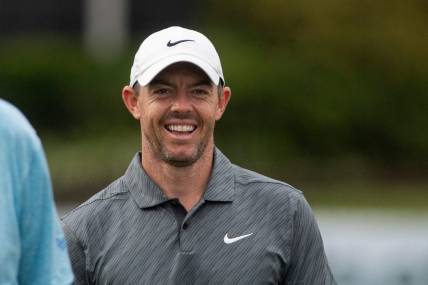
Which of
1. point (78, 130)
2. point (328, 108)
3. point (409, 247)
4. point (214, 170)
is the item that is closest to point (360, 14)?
point (328, 108)

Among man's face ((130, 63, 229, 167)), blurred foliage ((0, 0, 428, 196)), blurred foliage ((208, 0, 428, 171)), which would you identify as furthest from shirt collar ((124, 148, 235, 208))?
blurred foliage ((208, 0, 428, 171))

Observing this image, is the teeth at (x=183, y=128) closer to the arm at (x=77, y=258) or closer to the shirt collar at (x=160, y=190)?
the shirt collar at (x=160, y=190)

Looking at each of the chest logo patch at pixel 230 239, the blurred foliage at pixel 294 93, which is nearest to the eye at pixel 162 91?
the chest logo patch at pixel 230 239

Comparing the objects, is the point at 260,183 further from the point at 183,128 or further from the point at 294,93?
the point at 294,93

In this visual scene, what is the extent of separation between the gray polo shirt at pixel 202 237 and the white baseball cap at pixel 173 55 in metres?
0.33

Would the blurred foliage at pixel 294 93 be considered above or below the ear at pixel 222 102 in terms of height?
below

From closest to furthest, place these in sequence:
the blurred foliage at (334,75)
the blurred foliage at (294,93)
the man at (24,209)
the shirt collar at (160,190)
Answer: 1. the man at (24,209)
2. the shirt collar at (160,190)
3. the blurred foliage at (294,93)
4. the blurred foliage at (334,75)

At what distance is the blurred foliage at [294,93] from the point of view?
2323 cm

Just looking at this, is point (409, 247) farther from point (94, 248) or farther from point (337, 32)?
point (337, 32)

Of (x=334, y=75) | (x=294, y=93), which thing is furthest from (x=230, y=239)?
(x=334, y=75)

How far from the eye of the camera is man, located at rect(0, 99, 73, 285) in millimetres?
3266

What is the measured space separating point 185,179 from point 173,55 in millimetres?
380

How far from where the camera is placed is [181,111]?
443 cm

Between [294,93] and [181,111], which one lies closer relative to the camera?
[181,111]
